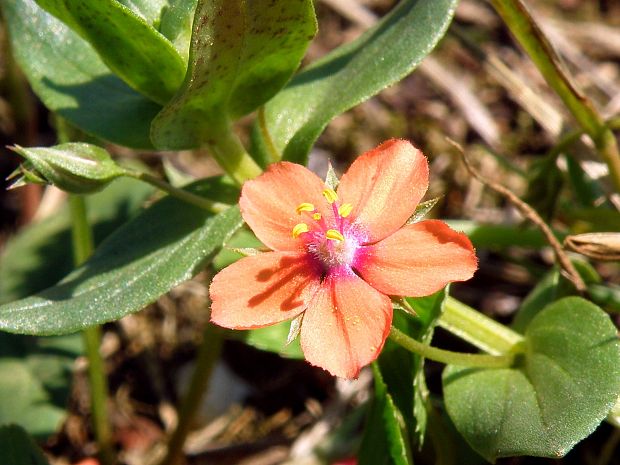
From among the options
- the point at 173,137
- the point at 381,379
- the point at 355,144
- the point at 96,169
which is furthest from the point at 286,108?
the point at 355,144

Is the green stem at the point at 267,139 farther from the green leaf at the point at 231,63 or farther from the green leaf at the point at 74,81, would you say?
the green leaf at the point at 74,81

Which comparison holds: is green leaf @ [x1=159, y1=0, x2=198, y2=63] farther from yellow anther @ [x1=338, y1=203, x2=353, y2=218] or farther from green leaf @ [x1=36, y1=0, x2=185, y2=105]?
yellow anther @ [x1=338, y1=203, x2=353, y2=218]

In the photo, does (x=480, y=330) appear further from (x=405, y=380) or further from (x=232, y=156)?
(x=232, y=156)

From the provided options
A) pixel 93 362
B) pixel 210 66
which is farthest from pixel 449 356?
pixel 93 362

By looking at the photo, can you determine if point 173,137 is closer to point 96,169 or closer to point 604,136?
point 96,169

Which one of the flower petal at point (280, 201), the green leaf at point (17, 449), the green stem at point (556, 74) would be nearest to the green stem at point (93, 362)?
the green leaf at point (17, 449)

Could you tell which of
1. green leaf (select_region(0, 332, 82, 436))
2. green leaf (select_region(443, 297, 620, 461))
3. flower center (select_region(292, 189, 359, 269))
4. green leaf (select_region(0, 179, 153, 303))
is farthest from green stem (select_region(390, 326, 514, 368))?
green leaf (select_region(0, 179, 153, 303))

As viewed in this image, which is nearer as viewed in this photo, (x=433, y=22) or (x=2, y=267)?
(x=433, y=22)
